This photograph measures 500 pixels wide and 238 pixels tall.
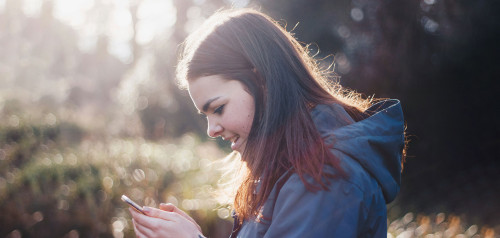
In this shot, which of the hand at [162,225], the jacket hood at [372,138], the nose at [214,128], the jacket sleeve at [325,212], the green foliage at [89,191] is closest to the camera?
the jacket sleeve at [325,212]

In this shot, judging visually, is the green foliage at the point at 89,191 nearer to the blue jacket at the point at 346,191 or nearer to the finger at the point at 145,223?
the finger at the point at 145,223

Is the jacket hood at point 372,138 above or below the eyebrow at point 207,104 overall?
above

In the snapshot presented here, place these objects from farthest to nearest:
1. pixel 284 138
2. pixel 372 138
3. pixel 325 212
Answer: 1. pixel 284 138
2. pixel 372 138
3. pixel 325 212

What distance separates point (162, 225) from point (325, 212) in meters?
0.70

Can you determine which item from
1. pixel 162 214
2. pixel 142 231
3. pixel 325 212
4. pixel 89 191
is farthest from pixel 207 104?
pixel 89 191

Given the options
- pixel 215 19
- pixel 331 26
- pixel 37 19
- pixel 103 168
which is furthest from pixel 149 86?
pixel 37 19

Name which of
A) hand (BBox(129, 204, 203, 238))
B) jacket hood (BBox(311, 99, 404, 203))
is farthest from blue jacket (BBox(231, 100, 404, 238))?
hand (BBox(129, 204, 203, 238))

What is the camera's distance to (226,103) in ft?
5.54

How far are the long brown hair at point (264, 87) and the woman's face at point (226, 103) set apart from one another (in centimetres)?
2

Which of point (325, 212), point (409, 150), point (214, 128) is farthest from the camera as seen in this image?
point (409, 150)

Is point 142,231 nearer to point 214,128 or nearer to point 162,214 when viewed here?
point 162,214

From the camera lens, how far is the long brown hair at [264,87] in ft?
4.91

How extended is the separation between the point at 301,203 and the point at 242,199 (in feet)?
1.41

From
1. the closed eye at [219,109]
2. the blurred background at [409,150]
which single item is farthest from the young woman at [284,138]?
the blurred background at [409,150]
